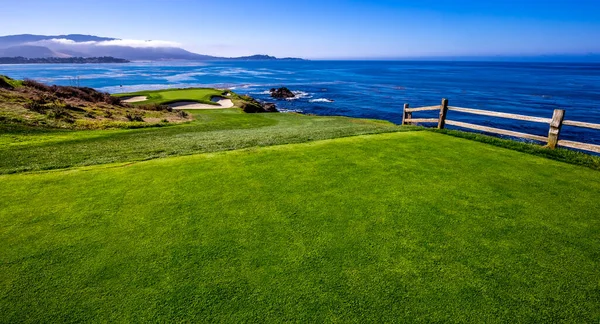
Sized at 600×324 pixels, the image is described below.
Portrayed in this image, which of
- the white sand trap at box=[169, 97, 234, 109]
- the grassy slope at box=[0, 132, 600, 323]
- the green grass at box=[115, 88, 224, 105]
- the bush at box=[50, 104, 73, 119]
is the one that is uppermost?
the green grass at box=[115, 88, 224, 105]

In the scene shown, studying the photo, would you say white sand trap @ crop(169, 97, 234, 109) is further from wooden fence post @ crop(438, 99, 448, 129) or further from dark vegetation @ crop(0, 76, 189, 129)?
wooden fence post @ crop(438, 99, 448, 129)

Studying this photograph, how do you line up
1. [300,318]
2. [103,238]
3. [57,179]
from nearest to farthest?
[300,318] < [103,238] < [57,179]

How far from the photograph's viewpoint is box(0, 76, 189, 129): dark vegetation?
13695 mm

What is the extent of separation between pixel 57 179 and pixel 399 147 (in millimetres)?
10039

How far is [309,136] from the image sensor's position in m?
12.2

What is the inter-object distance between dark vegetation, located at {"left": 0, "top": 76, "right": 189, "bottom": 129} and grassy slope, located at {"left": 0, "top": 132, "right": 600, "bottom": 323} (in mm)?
8234

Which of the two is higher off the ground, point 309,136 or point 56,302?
point 309,136

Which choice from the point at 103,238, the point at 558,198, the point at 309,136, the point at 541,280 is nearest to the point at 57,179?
the point at 103,238

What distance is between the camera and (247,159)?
29.8 ft

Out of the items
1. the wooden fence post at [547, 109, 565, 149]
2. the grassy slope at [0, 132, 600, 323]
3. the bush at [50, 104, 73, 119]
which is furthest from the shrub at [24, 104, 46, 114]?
the wooden fence post at [547, 109, 565, 149]

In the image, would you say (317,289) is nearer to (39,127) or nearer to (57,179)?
(57,179)

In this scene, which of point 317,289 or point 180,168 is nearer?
point 317,289

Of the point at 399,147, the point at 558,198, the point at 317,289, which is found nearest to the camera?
the point at 317,289

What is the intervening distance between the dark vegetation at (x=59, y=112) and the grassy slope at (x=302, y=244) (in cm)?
823
